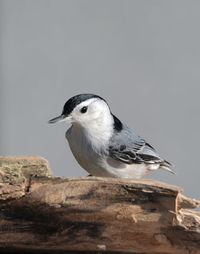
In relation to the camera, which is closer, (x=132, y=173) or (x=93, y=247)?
(x=93, y=247)

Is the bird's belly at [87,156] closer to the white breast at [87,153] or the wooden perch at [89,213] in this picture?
the white breast at [87,153]

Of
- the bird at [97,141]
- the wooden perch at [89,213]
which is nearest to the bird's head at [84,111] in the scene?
the bird at [97,141]

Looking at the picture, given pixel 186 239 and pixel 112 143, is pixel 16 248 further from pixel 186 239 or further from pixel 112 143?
pixel 112 143

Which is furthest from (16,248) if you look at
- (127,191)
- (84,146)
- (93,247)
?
(84,146)

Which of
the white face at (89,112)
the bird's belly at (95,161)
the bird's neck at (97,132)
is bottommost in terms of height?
the bird's belly at (95,161)

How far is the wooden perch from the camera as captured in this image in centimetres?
90

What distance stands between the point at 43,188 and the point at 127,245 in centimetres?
21

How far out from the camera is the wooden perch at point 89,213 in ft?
2.96

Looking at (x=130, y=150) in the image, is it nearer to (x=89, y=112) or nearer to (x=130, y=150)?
(x=130, y=150)

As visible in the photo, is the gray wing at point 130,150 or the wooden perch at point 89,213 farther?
the gray wing at point 130,150

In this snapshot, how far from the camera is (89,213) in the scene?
0.91 m

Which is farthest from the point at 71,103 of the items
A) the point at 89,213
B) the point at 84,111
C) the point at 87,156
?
the point at 89,213

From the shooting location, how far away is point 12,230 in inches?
36.3

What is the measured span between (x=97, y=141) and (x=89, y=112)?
0.29 feet
